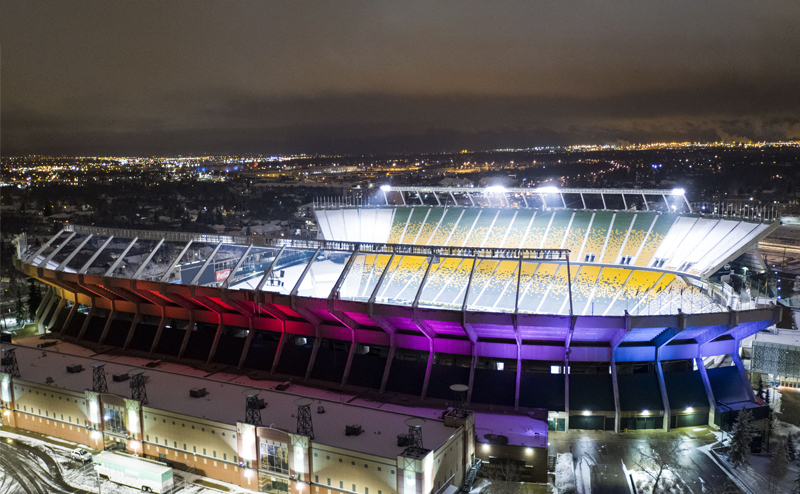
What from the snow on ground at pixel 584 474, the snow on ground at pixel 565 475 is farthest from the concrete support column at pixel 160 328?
the snow on ground at pixel 584 474

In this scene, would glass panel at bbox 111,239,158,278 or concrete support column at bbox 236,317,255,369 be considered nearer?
concrete support column at bbox 236,317,255,369

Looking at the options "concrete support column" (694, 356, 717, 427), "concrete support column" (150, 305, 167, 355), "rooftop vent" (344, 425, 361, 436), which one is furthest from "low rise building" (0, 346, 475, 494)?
"concrete support column" (694, 356, 717, 427)

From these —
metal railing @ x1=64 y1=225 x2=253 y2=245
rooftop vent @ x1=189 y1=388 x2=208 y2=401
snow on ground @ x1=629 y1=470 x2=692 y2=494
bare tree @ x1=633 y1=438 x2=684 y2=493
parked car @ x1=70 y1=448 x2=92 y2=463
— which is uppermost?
metal railing @ x1=64 y1=225 x2=253 y2=245

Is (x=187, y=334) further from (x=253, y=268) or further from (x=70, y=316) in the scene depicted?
(x=70, y=316)

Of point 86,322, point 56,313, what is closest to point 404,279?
point 86,322

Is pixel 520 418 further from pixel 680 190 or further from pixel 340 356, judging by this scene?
pixel 680 190

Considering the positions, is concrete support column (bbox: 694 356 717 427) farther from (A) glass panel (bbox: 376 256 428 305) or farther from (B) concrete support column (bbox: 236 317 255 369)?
(B) concrete support column (bbox: 236 317 255 369)
